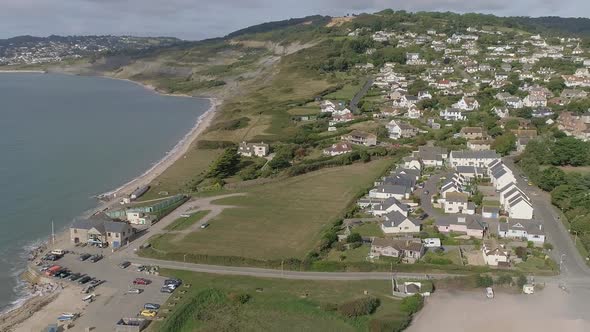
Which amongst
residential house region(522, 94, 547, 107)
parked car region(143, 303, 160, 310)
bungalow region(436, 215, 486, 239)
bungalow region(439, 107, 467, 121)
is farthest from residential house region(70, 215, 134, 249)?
residential house region(522, 94, 547, 107)

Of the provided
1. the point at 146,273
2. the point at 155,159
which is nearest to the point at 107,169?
the point at 155,159

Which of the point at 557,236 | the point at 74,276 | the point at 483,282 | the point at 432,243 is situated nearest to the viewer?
the point at 483,282

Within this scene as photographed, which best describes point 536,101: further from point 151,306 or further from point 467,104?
point 151,306

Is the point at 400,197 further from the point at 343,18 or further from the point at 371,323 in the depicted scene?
the point at 343,18

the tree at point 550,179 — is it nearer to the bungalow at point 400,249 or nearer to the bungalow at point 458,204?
the bungalow at point 458,204

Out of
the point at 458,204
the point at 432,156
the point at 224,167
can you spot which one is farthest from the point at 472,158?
the point at 224,167

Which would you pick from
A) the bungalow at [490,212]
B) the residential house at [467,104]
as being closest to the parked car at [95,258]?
the bungalow at [490,212]

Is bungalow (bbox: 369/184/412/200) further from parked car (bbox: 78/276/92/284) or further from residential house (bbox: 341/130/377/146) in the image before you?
parked car (bbox: 78/276/92/284)
